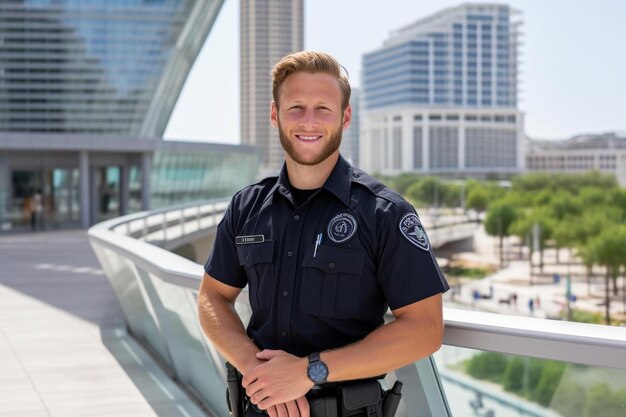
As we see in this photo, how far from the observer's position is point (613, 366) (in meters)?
2.21

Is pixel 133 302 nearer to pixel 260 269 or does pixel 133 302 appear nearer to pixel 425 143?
pixel 260 269

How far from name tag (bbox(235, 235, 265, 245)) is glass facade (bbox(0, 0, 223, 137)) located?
4979cm

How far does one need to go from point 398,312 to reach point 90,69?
53.2 metres

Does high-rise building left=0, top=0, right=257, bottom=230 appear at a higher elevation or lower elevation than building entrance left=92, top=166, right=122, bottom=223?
higher

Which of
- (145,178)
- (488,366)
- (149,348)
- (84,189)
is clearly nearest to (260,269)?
(488,366)

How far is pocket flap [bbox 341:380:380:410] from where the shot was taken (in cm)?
235

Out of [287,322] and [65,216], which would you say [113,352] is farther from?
[65,216]

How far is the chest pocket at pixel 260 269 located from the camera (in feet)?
8.13

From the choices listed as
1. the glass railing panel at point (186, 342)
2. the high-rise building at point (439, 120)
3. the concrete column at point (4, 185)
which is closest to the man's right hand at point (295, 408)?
the glass railing panel at point (186, 342)

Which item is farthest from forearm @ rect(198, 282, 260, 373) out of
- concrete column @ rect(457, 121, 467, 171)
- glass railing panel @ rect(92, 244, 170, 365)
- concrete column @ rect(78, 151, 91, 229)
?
concrete column @ rect(457, 121, 467, 171)

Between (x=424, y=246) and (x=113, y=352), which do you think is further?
(x=113, y=352)

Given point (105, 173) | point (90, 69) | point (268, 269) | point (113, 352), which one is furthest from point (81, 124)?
point (268, 269)

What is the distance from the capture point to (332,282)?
2.37 m

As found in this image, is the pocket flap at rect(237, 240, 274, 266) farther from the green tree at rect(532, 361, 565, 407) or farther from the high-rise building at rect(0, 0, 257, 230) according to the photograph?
the high-rise building at rect(0, 0, 257, 230)
